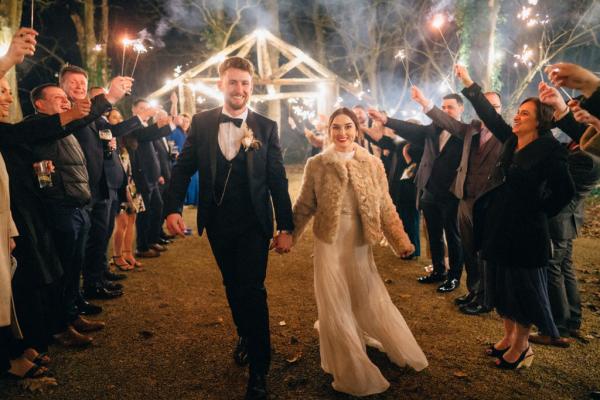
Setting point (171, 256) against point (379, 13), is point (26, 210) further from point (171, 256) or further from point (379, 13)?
point (379, 13)

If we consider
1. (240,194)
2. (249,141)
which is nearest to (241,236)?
(240,194)

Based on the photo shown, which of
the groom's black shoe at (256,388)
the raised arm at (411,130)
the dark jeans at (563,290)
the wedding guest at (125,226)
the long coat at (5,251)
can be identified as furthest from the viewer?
the wedding guest at (125,226)

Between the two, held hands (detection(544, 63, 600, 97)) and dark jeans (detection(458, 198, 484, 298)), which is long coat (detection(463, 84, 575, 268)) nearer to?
held hands (detection(544, 63, 600, 97))

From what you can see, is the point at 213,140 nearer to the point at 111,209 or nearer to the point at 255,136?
the point at 255,136

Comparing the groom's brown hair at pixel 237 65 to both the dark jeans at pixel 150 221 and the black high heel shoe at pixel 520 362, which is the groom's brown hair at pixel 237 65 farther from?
the dark jeans at pixel 150 221

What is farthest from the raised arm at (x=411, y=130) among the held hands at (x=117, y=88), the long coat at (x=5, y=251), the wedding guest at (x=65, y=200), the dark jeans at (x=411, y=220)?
the long coat at (x=5, y=251)

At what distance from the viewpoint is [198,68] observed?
11.9m

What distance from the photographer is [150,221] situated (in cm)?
727

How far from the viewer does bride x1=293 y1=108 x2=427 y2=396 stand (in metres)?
3.26

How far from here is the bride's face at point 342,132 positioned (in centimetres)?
353

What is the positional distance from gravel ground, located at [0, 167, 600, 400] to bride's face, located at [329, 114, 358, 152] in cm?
205

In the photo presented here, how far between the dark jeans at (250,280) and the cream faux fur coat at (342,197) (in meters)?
0.52

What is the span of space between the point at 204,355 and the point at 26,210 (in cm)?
208

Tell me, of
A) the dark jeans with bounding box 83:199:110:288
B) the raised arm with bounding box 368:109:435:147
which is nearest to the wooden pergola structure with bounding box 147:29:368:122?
the raised arm with bounding box 368:109:435:147
